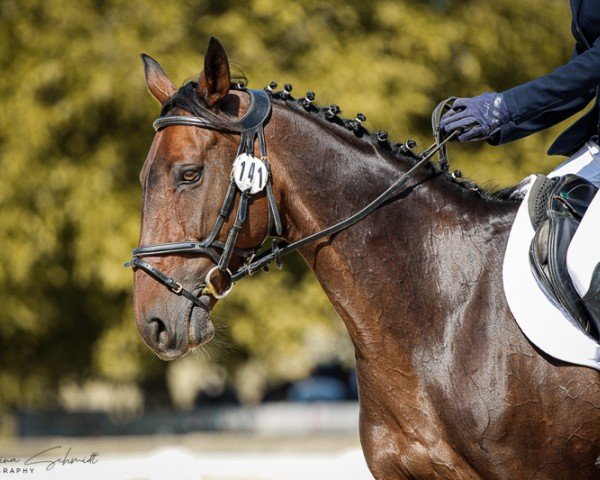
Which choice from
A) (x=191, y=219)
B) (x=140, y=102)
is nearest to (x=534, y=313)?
(x=191, y=219)

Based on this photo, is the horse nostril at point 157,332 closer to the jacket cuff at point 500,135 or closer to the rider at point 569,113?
the rider at point 569,113

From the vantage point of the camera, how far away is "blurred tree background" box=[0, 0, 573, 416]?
540 inches

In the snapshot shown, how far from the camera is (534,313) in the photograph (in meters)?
3.87

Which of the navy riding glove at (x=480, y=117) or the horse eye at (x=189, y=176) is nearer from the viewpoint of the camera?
the horse eye at (x=189, y=176)

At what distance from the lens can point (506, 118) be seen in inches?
166

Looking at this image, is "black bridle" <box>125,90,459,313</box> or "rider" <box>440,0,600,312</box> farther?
"black bridle" <box>125,90,459,313</box>

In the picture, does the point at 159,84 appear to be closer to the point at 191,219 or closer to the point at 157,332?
the point at 191,219

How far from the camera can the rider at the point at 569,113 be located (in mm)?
3818

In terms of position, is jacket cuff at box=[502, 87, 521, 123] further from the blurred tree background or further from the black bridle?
the blurred tree background

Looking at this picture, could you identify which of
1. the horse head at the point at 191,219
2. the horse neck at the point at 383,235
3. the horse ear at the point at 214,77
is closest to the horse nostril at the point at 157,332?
the horse head at the point at 191,219

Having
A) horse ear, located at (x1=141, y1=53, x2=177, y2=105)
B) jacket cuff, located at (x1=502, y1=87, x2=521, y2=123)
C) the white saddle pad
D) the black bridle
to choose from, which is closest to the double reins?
the black bridle

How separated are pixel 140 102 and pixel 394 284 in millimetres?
10276

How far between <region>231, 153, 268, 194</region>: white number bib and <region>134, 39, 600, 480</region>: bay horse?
0.09 meters

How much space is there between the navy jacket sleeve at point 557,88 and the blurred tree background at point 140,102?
28.8ft
